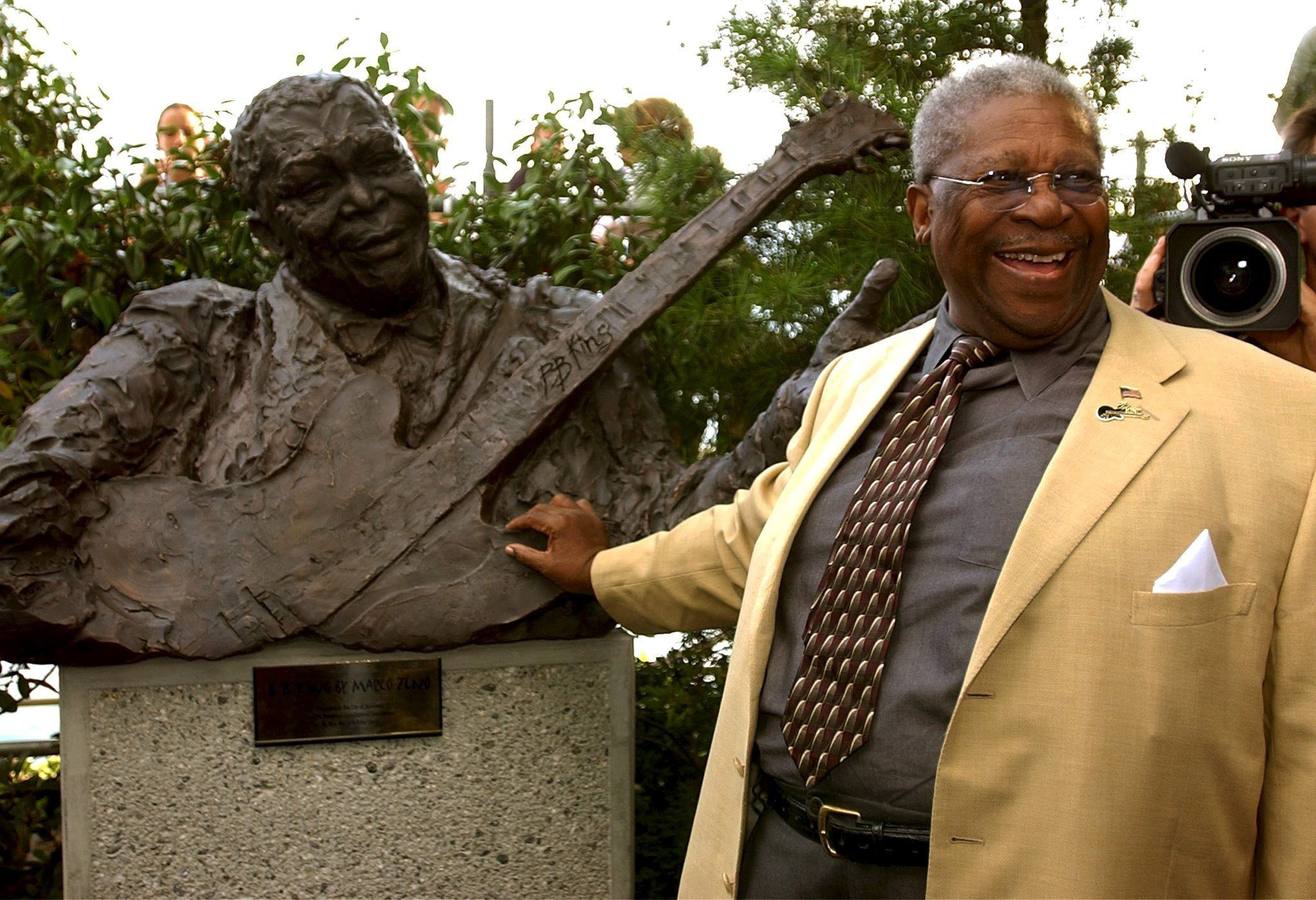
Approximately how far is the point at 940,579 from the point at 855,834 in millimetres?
389

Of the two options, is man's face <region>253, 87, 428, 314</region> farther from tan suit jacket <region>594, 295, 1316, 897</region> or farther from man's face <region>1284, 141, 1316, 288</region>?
man's face <region>1284, 141, 1316, 288</region>

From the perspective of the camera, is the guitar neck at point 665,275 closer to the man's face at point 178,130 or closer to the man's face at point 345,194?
the man's face at point 345,194

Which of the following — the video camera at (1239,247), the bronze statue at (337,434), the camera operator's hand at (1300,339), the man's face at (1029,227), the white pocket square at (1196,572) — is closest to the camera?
the white pocket square at (1196,572)

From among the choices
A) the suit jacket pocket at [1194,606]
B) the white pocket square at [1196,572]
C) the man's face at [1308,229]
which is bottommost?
the suit jacket pocket at [1194,606]

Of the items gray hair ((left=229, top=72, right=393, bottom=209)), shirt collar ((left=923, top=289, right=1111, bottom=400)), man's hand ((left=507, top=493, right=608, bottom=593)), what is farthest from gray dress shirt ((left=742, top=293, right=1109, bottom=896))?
gray hair ((left=229, top=72, right=393, bottom=209))

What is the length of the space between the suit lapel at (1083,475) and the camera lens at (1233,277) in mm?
327

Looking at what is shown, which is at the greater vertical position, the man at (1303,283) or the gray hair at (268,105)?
the gray hair at (268,105)

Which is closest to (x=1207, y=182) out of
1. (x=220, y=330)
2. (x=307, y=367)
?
(x=307, y=367)

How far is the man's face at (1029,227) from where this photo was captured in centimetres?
203

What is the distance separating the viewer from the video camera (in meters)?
2.20

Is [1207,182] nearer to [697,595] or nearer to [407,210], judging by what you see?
[697,595]

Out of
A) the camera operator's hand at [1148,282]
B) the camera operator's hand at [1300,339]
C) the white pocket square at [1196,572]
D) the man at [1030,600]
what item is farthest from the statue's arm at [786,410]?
the white pocket square at [1196,572]

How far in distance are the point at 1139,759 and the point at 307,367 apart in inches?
82.0

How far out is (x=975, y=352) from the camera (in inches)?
83.7
